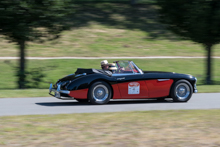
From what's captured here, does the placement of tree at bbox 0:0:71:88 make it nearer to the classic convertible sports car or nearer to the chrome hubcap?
the classic convertible sports car

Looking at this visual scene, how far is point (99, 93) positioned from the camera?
9.46 m

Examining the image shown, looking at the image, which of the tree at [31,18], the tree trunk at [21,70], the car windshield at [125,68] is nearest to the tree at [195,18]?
the tree at [31,18]

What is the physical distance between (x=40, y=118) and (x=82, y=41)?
2145 centimetres

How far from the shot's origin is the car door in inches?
376

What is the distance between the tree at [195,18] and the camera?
15.6 metres

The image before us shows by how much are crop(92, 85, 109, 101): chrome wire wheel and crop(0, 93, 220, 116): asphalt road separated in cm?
25

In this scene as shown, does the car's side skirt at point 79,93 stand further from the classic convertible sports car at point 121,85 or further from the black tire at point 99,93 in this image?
the black tire at point 99,93

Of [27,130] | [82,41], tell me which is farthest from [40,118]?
[82,41]

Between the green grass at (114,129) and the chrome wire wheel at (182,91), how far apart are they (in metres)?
2.25

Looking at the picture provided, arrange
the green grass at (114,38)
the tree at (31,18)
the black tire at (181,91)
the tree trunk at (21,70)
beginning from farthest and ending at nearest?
the green grass at (114,38) → the tree trunk at (21,70) → the tree at (31,18) → the black tire at (181,91)

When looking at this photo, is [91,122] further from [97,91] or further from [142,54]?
[142,54]

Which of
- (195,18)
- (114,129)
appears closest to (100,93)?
(114,129)

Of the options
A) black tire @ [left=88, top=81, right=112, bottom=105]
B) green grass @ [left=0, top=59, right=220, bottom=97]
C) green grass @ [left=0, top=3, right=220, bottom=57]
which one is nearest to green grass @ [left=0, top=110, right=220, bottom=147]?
black tire @ [left=88, top=81, right=112, bottom=105]

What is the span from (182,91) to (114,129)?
4457 millimetres
